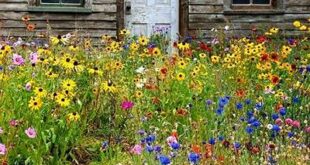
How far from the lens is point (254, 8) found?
1301cm

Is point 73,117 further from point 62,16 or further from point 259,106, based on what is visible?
point 62,16

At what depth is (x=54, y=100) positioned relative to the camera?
4.69m

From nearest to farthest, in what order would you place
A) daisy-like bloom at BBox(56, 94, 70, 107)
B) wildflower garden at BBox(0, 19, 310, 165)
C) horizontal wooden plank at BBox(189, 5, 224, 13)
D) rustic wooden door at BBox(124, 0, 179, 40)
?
wildflower garden at BBox(0, 19, 310, 165)
daisy-like bloom at BBox(56, 94, 70, 107)
horizontal wooden plank at BBox(189, 5, 224, 13)
rustic wooden door at BBox(124, 0, 179, 40)

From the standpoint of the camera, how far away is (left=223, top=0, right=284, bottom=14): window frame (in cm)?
1277

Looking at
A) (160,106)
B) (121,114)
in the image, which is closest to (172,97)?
(160,106)

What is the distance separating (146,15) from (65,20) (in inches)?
59.5

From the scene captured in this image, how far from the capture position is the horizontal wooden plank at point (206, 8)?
12641 mm

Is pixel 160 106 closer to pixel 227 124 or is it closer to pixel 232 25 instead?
pixel 227 124

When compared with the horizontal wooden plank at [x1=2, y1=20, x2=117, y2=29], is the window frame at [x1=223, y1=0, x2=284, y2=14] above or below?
above

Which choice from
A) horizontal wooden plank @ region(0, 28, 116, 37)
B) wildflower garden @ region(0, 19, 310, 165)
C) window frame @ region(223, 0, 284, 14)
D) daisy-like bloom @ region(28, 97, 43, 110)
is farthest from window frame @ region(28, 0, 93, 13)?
daisy-like bloom @ region(28, 97, 43, 110)

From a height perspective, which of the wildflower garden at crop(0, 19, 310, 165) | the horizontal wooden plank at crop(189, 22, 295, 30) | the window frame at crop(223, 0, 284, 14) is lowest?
the wildflower garden at crop(0, 19, 310, 165)

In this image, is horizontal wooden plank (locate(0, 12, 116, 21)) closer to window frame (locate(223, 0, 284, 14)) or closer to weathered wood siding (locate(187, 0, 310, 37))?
weathered wood siding (locate(187, 0, 310, 37))

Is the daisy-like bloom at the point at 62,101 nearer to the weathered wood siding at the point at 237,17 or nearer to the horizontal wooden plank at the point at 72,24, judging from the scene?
the horizontal wooden plank at the point at 72,24

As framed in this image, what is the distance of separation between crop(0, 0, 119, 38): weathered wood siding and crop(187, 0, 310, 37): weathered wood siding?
147 centimetres
